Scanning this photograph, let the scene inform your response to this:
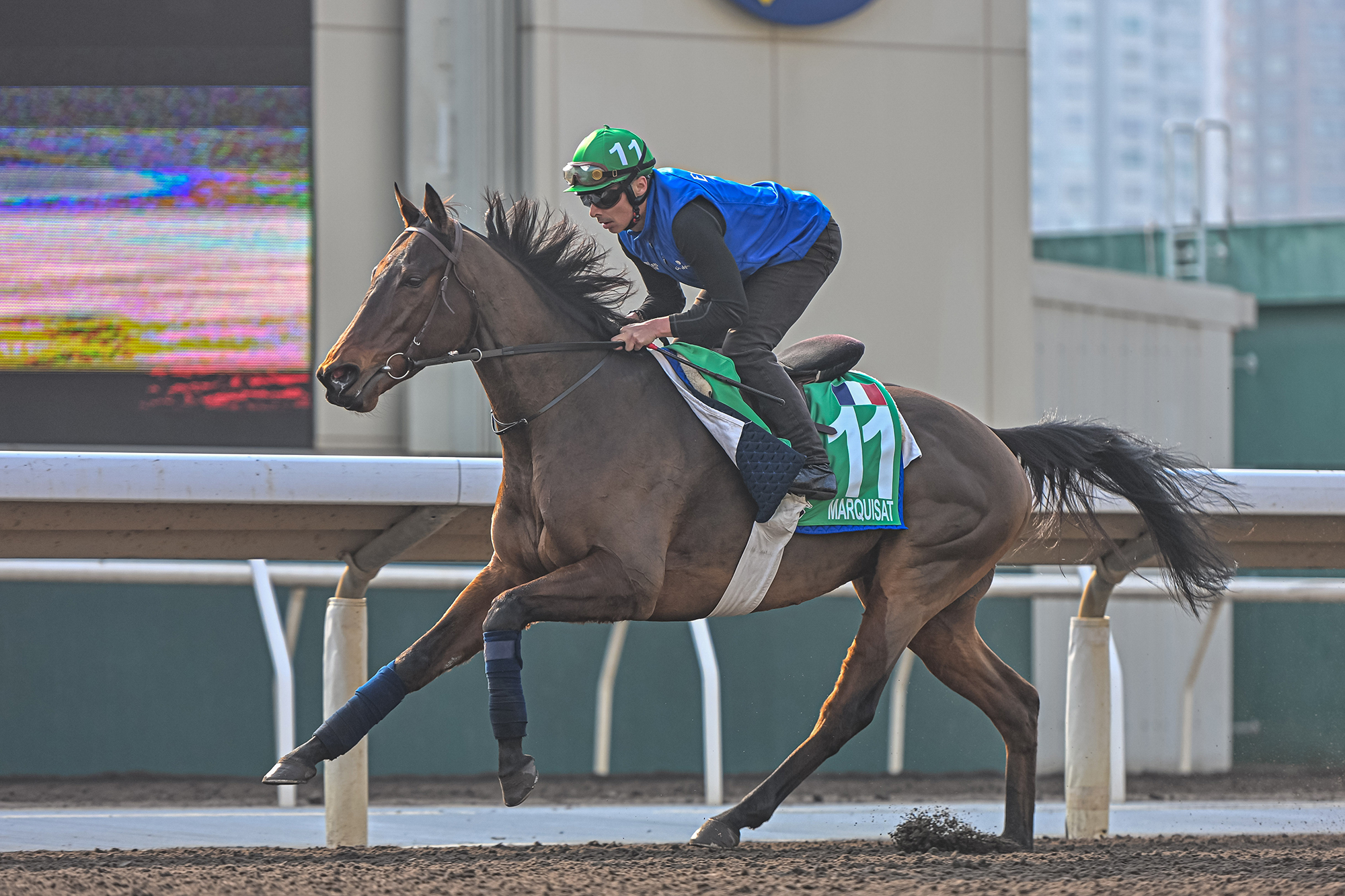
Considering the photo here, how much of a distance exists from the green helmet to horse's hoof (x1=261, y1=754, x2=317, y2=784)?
1.70 metres

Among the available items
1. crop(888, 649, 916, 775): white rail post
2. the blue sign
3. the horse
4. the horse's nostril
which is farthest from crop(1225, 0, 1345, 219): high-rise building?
the horse's nostril

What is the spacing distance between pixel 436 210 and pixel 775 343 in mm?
1033

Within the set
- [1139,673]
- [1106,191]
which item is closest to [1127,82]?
[1106,191]

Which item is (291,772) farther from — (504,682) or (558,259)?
(558,259)

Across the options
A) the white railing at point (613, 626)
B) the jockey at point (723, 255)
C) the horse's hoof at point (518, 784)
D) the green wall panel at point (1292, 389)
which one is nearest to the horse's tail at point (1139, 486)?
the jockey at point (723, 255)

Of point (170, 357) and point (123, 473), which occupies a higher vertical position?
point (170, 357)

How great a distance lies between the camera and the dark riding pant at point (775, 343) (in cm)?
446

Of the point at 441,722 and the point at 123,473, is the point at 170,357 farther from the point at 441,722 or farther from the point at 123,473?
the point at 123,473

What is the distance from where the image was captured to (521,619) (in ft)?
13.2

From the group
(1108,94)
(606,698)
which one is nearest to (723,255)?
(606,698)

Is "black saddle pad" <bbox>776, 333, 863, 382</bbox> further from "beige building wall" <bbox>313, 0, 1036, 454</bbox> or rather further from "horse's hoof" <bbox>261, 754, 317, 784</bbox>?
"beige building wall" <bbox>313, 0, 1036, 454</bbox>

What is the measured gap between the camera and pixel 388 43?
8570mm

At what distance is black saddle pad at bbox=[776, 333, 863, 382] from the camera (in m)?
4.74

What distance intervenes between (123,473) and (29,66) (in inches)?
157
